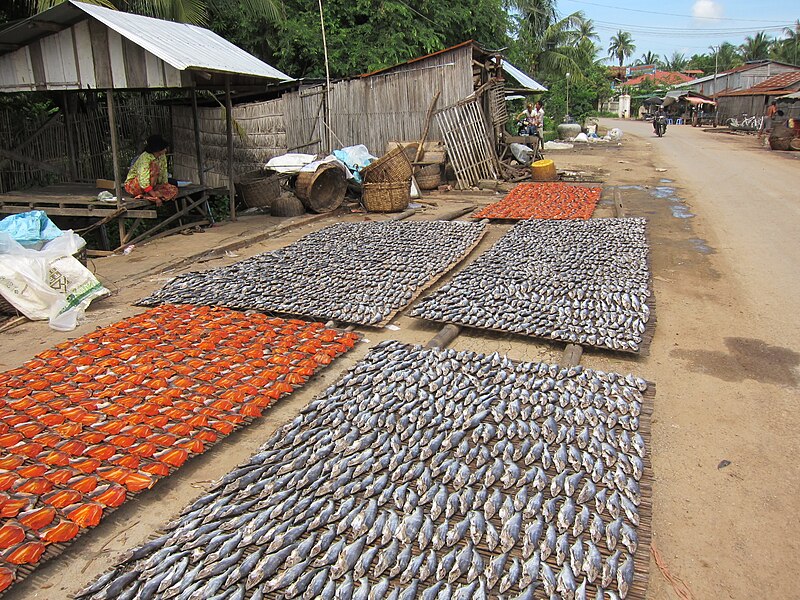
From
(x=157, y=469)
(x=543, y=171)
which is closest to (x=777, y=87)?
(x=543, y=171)

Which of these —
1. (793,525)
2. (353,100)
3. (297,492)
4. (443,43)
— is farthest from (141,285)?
(443,43)

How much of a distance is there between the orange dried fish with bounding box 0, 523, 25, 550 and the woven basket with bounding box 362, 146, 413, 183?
9.21m

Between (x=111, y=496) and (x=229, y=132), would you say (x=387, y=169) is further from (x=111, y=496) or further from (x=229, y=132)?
(x=111, y=496)

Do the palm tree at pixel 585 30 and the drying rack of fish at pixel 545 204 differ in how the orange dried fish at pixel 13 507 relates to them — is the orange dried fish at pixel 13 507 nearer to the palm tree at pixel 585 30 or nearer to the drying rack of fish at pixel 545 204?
the drying rack of fish at pixel 545 204

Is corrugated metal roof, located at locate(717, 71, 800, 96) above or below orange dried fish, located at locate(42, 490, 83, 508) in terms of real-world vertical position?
above

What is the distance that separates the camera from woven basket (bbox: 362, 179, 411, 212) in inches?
412

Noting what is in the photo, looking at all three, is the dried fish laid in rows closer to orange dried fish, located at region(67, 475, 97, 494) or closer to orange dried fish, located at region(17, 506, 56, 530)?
orange dried fish, located at region(67, 475, 97, 494)

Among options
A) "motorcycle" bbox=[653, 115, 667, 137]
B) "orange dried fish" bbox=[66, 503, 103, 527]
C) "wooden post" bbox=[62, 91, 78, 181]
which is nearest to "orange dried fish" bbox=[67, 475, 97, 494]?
"orange dried fish" bbox=[66, 503, 103, 527]

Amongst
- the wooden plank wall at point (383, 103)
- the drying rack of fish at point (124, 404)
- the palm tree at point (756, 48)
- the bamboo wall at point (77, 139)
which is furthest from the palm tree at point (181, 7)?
the palm tree at point (756, 48)

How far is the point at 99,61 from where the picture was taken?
8.01m

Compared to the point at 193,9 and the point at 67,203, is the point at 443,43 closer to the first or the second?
the point at 193,9

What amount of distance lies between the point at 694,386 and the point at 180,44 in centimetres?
805

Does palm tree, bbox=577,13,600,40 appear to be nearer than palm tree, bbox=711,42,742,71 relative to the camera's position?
Yes

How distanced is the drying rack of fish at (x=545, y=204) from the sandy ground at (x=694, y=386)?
2.09 ft
